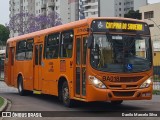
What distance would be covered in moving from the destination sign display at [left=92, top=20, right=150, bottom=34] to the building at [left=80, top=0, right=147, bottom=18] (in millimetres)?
110020

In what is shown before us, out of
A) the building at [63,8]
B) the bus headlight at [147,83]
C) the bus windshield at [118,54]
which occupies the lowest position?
the bus headlight at [147,83]

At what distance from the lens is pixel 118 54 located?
1453cm

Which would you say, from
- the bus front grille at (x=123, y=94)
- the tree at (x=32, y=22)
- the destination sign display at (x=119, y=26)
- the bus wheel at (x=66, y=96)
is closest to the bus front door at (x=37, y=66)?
the bus wheel at (x=66, y=96)

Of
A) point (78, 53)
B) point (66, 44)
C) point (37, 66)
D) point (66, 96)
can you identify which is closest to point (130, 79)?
point (78, 53)

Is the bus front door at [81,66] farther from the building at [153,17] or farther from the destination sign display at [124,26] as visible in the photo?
the building at [153,17]

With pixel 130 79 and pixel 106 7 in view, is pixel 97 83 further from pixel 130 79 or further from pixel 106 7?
pixel 106 7

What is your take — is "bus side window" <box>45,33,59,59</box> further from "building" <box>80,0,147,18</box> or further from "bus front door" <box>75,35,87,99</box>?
"building" <box>80,0,147,18</box>

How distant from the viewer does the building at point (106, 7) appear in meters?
129

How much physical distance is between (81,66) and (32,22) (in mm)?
77004

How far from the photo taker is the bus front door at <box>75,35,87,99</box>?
14.9 meters

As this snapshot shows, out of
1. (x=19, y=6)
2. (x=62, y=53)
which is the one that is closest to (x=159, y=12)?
(x=19, y=6)

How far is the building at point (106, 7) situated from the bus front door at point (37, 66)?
10522cm

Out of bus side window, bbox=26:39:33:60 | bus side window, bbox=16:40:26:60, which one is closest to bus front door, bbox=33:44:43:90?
bus side window, bbox=26:39:33:60

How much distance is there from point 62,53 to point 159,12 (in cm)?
7533
